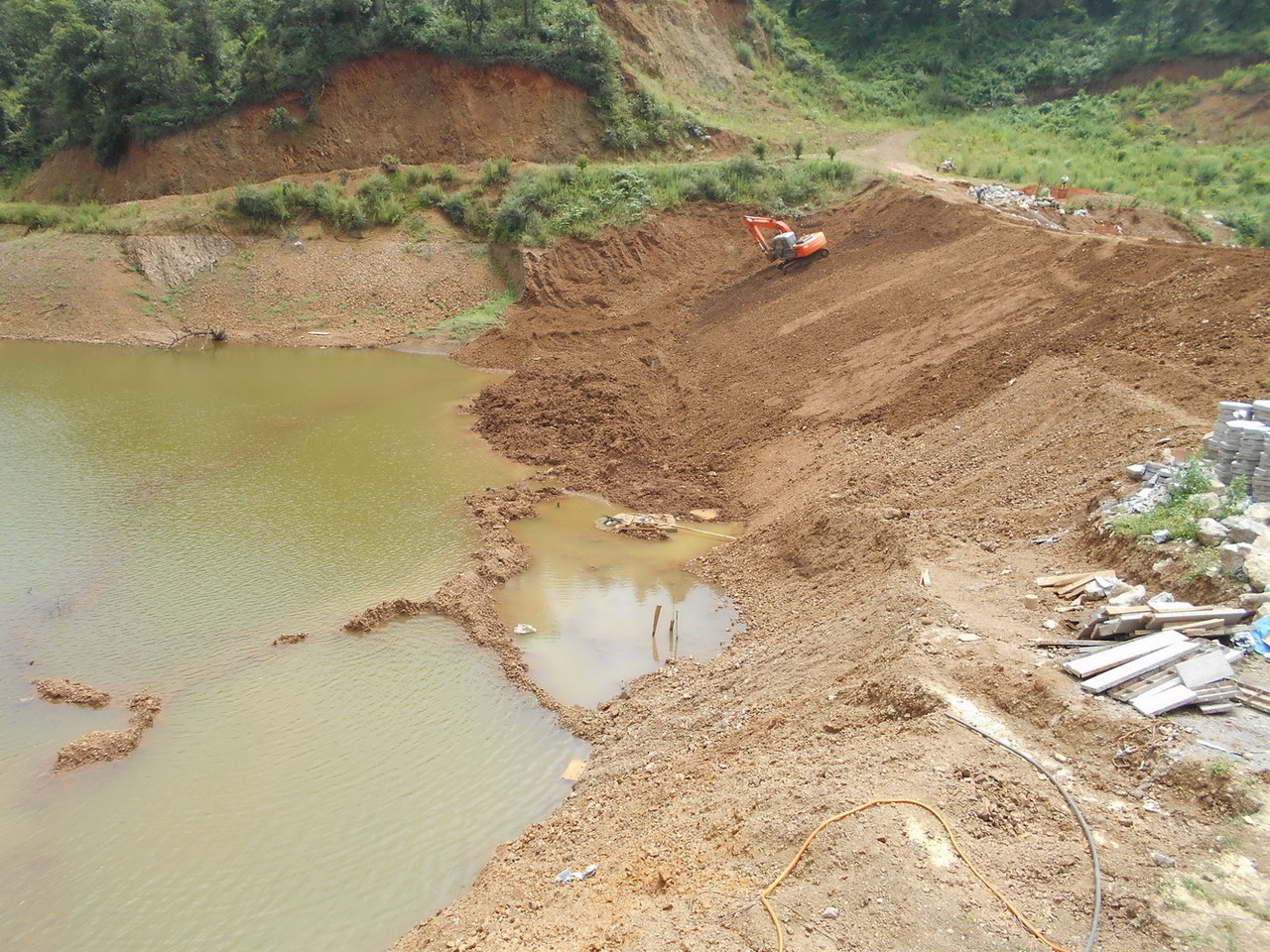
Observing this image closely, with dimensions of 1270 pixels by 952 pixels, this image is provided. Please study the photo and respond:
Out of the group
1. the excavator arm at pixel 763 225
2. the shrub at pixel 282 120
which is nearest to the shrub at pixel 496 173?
the shrub at pixel 282 120

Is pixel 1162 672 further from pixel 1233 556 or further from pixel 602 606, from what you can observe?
pixel 602 606

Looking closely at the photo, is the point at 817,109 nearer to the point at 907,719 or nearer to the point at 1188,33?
the point at 1188,33

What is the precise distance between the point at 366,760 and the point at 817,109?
37209mm

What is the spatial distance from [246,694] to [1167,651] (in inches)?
409

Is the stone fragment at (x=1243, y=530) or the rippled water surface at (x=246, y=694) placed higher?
the stone fragment at (x=1243, y=530)

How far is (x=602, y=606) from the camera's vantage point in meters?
13.0

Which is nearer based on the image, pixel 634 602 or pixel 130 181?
pixel 634 602

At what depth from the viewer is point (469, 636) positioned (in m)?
11.9

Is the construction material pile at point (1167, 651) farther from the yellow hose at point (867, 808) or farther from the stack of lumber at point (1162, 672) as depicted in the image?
the yellow hose at point (867, 808)

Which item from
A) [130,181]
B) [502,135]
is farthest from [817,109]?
[130,181]

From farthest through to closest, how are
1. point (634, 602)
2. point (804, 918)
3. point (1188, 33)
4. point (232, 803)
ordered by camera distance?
point (1188, 33) → point (634, 602) → point (232, 803) → point (804, 918)

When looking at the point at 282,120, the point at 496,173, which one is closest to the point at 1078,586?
the point at 496,173

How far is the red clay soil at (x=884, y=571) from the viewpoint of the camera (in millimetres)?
5867

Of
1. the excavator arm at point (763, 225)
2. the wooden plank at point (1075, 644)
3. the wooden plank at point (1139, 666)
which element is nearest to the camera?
the wooden plank at point (1139, 666)
